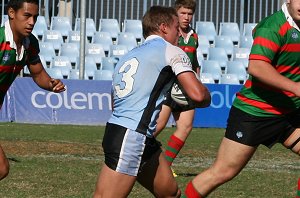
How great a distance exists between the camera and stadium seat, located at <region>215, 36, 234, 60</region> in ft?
95.1

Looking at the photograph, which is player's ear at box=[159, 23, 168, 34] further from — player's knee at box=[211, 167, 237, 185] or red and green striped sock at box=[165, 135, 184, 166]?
red and green striped sock at box=[165, 135, 184, 166]

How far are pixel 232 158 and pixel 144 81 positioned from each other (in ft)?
4.75

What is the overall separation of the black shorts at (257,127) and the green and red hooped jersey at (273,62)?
5 cm

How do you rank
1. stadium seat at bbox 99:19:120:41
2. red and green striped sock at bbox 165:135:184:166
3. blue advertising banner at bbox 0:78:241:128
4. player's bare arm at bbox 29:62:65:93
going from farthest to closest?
stadium seat at bbox 99:19:120:41 → blue advertising banner at bbox 0:78:241:128 → red and green striped sock at bbox 165:135:184:166 → player's bare arm at bbox 29:62:65:93

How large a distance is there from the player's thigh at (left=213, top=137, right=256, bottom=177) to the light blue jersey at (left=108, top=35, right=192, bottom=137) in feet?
3.89

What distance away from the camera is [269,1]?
31.7m

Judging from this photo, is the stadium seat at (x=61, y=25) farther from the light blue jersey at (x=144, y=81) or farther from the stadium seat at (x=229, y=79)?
the light blue jersey at (x=144, y=81)

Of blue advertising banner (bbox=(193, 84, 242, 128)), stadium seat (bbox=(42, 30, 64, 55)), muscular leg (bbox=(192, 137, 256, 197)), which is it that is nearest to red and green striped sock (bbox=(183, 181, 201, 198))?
muscular leg (bbox=(192, 137, 256, 197))

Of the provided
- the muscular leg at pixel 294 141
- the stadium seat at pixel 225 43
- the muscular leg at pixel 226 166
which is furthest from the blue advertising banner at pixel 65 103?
the muscular leg at pixel 226 166

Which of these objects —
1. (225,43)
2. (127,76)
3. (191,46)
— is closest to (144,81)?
(127,76)

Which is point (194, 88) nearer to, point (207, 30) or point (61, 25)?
point (61, 25)

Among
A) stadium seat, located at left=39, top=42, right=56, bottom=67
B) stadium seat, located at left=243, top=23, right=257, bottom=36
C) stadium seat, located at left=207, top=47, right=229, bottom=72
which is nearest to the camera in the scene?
stadium seat, located at left=39, top=42, right=56, bottom=67

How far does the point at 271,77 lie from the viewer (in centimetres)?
750

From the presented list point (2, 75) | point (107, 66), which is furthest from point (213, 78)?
point (2, 75)
